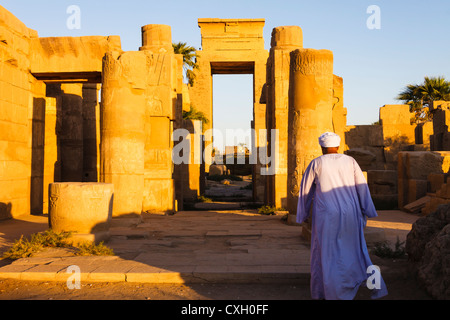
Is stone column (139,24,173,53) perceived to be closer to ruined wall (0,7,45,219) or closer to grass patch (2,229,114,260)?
ruined wall (0,7,45,219)

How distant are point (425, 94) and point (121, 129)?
929 inches

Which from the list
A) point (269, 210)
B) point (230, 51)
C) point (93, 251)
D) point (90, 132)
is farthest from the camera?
point (230, 51)

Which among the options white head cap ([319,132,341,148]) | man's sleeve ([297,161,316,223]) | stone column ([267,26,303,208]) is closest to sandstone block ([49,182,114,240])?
man's sleeve ([297,161,316,223])

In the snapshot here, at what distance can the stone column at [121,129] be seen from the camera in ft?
28.5

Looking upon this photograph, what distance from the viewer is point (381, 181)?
13.7 meters

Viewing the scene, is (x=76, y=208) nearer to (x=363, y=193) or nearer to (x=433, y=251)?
(x=363, y=193)

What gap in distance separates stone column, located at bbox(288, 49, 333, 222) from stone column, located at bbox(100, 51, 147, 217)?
3731mm

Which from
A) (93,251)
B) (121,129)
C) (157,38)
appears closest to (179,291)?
(93,251)

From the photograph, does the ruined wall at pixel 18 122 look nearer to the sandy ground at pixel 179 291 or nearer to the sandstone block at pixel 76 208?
the sandstone block at pixel 76 208

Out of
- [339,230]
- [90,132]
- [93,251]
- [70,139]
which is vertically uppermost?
[90,132]

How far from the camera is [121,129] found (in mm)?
8703

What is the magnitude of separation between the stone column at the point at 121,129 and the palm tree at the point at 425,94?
21932mm

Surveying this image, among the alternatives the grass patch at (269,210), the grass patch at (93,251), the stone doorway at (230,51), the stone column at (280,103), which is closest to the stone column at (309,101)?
the grass patch at (269,210)

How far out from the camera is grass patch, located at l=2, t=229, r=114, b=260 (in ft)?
17.6
